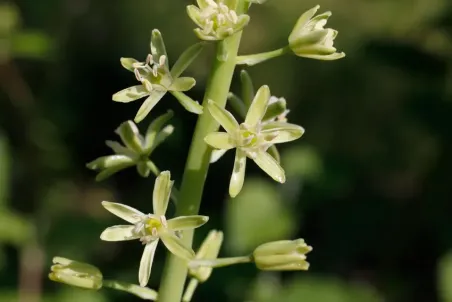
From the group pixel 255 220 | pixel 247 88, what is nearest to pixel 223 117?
pixel 247 88

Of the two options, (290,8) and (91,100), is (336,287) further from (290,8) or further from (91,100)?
(91,100)

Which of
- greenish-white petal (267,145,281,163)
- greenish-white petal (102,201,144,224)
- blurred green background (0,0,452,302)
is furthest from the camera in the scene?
blurred green background (0,0,452,302)

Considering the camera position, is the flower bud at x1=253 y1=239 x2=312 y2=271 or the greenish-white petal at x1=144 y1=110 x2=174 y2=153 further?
the greenish-white petal at x1=144 y1=110 x2=174 y2=153

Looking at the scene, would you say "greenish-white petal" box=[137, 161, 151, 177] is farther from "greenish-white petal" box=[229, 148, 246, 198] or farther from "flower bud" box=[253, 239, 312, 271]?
"flower bud" box=[253, 239, 312, 271]

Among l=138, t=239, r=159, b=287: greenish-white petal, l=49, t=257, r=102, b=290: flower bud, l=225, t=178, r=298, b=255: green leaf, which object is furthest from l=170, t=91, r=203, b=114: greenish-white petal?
l=225, t=178, r=298, b=255: green leaf

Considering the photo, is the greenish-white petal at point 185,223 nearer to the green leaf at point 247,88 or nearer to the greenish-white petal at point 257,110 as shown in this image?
the greenish-white petal at point 257,110

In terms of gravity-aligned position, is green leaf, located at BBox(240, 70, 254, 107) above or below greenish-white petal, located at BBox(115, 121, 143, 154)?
above

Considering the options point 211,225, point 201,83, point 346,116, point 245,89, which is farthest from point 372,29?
point 245,89
